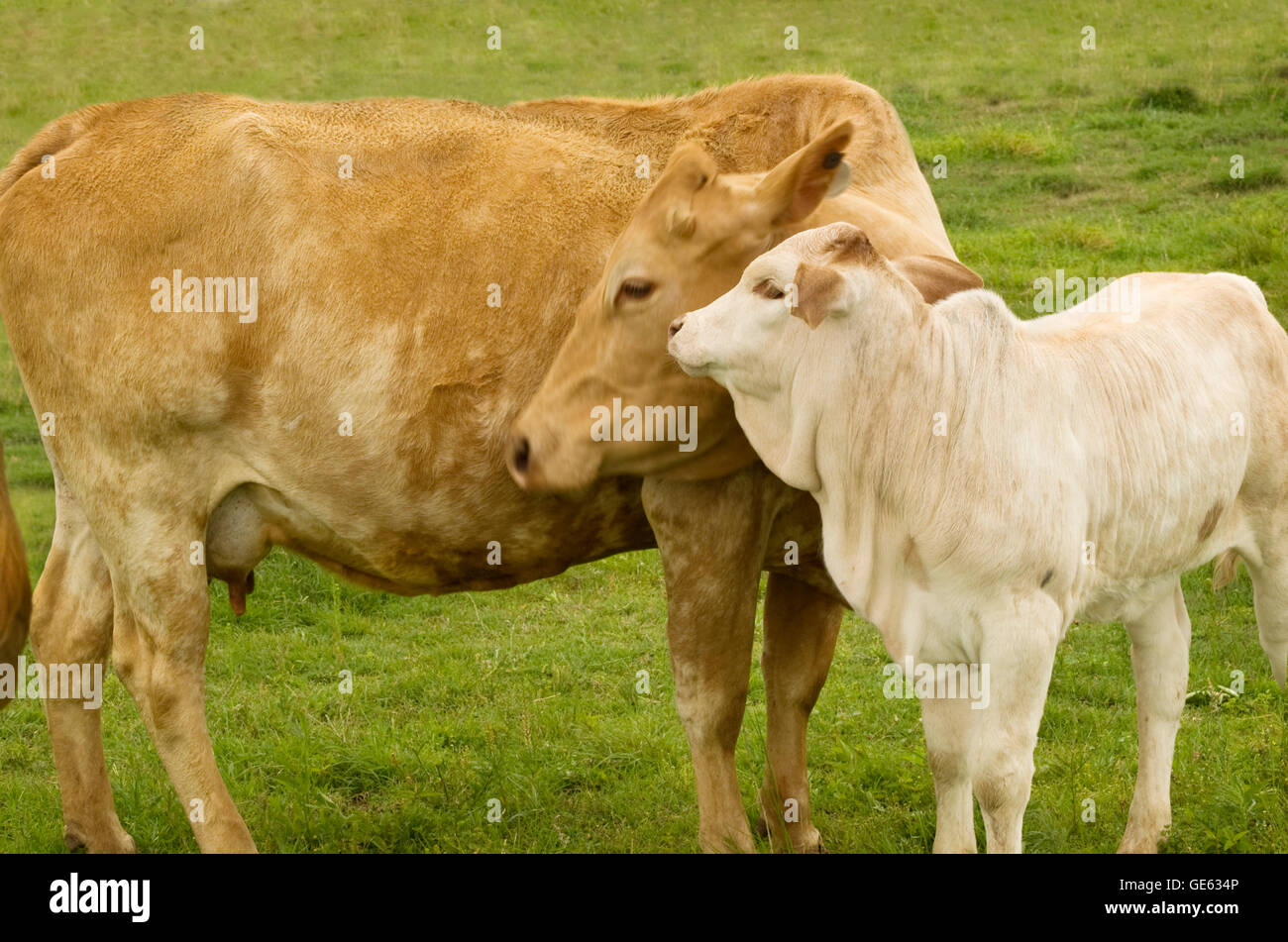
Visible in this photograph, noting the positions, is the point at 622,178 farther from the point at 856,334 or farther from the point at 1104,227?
the point at 1104,227

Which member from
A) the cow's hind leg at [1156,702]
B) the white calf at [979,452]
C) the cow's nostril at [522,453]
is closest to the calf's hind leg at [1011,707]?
the white calf at [979,452]

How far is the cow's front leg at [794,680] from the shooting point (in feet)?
19.6

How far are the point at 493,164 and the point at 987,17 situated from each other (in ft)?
45.7

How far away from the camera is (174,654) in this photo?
18.4 ft

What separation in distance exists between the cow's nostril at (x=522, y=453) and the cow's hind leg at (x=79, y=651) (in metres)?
1.96

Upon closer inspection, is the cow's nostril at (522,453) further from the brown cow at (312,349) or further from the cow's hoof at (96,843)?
the cow's hoof at (96,843)

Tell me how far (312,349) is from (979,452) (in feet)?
7.68

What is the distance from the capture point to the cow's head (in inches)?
187

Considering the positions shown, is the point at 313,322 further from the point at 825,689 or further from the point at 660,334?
the point at 825,689

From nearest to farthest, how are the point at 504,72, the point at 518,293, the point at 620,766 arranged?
the point at 518,293, the point at 620,766, the point at 504,72
